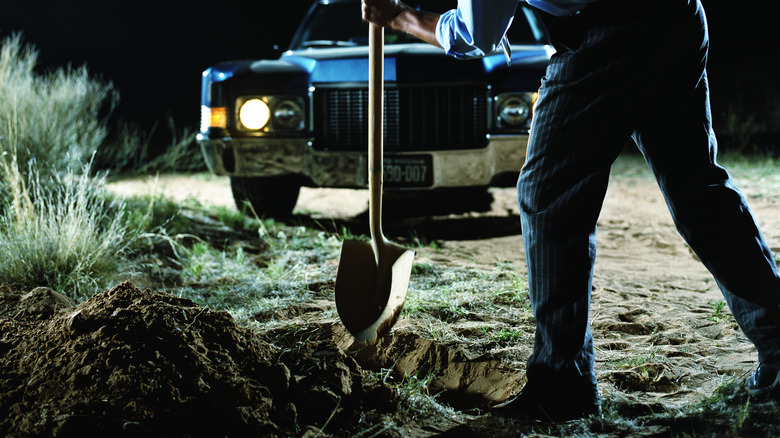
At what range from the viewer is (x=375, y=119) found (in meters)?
2.59

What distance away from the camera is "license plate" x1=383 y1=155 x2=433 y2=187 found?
15.1 feet

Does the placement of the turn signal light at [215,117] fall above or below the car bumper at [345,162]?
above

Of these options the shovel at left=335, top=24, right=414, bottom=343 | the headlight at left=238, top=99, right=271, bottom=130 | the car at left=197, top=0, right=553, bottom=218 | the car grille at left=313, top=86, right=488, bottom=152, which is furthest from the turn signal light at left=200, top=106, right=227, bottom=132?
the shovel at left=335, top=24, right=414, bottom=343

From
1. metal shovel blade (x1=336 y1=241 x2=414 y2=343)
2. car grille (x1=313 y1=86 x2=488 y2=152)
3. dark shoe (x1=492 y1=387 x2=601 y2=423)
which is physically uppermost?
car grille (x1=313 y1=86 x2=488 y2=152)

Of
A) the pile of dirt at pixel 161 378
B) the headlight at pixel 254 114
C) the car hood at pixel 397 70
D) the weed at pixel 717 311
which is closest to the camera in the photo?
the pile of dirt at pixel 161 378

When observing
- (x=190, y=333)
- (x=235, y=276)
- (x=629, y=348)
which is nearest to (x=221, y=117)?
(x=235, y=276)

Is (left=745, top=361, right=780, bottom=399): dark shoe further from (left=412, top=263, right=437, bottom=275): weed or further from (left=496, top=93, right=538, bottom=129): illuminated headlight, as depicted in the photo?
(left=496, top=93, right=538, bottom=129): illuminated headlight

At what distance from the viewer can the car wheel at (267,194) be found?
5316 millimetres

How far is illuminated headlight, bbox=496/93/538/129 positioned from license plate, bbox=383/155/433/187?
0.54 metres

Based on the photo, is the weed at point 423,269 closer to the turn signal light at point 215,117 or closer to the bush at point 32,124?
the turn signal light at point 215,117

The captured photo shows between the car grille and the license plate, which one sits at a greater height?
the car grille

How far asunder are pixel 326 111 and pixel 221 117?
2.26 feet

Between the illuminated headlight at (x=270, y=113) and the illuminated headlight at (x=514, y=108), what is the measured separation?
1271mm

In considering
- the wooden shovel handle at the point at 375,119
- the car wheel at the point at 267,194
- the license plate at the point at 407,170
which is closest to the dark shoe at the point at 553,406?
the wooden shovel handle at the point at 375,119
